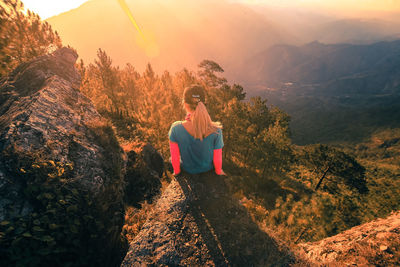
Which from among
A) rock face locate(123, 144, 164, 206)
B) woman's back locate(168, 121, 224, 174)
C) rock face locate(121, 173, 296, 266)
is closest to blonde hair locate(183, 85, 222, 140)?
woman's back locate(168, 121, 224, 174)

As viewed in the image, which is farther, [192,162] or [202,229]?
[192,162]

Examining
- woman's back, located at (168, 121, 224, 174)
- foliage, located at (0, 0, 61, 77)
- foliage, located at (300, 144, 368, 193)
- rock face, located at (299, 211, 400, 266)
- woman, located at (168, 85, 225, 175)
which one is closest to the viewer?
rock face, located at (299, 211, 400, 266)

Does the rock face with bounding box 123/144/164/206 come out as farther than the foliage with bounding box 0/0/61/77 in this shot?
No

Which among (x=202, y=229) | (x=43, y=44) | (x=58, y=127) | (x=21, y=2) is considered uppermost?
(x=21, y=2)

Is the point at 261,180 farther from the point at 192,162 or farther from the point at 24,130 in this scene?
the point at 24,130

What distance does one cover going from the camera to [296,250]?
10.1 feet

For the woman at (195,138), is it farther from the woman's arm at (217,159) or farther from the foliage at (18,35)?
the foliage at (18,35)

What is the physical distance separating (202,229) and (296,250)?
1.85m

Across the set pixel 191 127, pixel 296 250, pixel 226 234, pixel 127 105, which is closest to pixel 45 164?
pixel 191 127

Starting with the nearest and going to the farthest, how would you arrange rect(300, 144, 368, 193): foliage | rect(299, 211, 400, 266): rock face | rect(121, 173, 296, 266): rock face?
rect(299, 211, 400, 266): rock face < rect(121, 173, 296, 266): rock face < rect(300, 144, 368, 193): foliage

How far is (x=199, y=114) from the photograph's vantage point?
11.4ft

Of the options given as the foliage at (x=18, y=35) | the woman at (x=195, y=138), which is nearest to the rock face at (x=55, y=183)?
the woman at (x=195, y=138)

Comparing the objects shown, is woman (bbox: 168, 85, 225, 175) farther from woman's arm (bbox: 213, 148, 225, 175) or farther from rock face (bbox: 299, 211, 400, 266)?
rock face (bbox: 299, 211, 400, 266)

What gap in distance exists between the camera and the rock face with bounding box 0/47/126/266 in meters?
2.37
